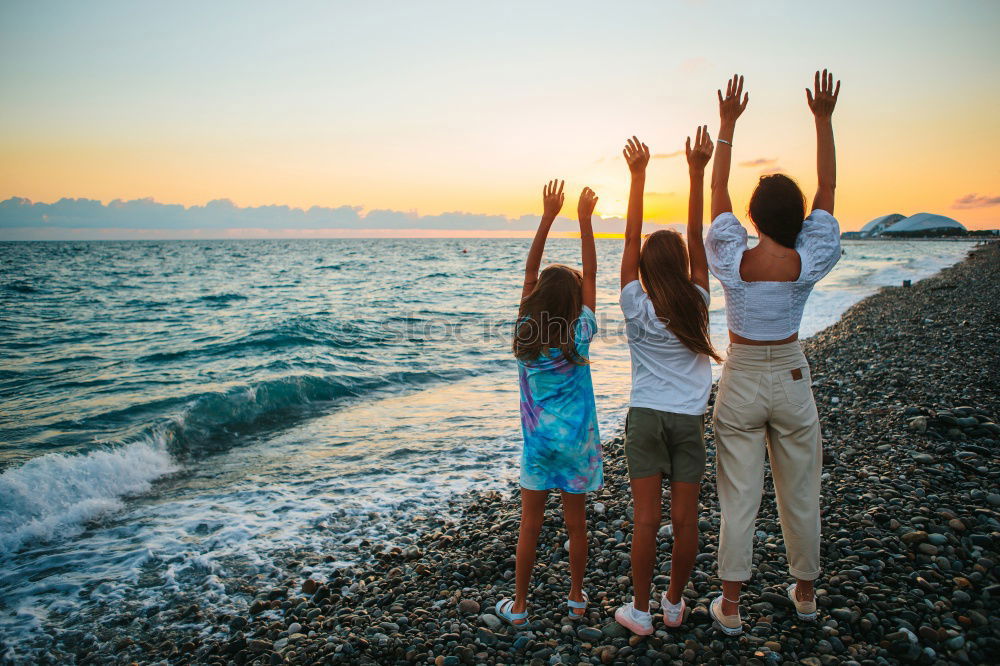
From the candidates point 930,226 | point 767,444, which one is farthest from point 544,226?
point 930,226

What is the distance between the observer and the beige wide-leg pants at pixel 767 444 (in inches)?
121

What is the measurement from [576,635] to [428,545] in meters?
2.23

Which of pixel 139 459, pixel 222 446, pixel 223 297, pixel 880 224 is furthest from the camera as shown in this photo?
pixel 880 224

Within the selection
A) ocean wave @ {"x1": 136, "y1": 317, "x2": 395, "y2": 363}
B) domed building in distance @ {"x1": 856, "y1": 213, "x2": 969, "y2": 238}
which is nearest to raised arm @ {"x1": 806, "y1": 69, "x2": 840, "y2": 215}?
ocean wave @ {"x1": 136, "y1": 317, "x2": 395, "y2": 363}

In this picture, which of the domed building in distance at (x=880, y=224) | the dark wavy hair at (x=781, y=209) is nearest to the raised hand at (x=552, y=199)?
the dark wavy hair at (x=781, y=209)

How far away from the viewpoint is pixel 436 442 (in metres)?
8.73

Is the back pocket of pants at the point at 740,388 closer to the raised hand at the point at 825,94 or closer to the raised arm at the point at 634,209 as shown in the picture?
the raised arm at the point at 634,209

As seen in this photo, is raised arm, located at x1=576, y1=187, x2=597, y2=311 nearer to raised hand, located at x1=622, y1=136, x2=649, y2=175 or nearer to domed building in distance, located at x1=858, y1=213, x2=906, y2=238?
raised hand, located at x1=622, y1=136, x2=649, y2=175

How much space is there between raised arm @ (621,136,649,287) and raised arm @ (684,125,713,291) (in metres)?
0.29

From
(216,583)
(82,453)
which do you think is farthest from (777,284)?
(82,453)

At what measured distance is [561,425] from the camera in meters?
3.45

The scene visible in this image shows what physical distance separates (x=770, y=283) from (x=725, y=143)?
3.03 ft

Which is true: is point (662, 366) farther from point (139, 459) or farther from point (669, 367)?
point (139, 459)

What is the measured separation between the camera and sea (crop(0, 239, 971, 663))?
523cm
